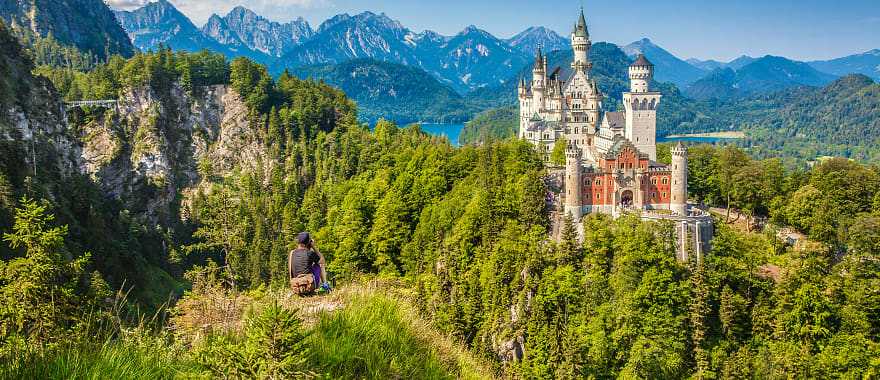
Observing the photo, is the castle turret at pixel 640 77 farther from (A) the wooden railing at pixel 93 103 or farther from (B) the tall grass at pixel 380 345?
(A) the wooden railing at pixel 93 103

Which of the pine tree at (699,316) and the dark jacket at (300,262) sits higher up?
→ the dark jacket at (300,262)

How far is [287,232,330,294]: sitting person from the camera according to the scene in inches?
503

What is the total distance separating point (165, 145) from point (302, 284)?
299 feet

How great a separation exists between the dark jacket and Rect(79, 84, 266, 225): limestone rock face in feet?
273

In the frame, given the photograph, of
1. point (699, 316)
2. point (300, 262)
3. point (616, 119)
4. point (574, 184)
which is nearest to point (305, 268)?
point (300, 262)

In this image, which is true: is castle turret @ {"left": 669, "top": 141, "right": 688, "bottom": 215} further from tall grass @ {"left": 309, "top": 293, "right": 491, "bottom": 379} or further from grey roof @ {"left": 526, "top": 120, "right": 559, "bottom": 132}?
tall grass @ {"left": 309, "top": 293, "right": 491, "bottom": 379}

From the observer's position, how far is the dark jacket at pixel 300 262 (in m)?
13.2

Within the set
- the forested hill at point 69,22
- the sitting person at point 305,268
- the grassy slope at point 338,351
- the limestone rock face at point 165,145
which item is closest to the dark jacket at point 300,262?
the sitting person at point 305,268

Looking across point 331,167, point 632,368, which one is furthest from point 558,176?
point 331,167

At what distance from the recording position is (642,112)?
64.1 metres

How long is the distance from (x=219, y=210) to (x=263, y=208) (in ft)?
183

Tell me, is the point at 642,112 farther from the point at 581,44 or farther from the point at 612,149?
the point at 581,44

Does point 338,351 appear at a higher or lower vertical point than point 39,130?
lower

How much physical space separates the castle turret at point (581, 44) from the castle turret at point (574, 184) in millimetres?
32319
